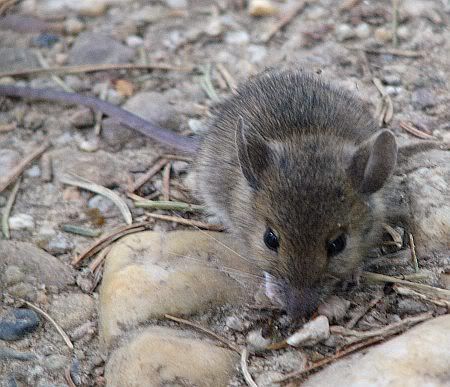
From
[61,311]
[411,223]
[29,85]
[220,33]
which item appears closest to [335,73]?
[220,33]

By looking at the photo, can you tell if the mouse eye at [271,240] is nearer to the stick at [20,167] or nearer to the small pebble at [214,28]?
the stick at [20,167]

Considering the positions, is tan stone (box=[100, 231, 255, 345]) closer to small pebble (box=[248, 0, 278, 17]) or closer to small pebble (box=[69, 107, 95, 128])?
small pebble (box=[69, 107, 95, 128])

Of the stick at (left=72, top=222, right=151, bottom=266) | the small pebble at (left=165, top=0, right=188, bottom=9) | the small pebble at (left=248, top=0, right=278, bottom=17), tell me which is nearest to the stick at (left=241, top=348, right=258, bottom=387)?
the stick at (left=72, top=222, right=151, bottom=266)

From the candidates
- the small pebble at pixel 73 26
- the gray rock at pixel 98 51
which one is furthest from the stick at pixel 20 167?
the small pebble at pixel 73 26

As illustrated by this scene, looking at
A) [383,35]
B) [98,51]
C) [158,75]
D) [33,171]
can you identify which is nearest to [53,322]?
[33,171]

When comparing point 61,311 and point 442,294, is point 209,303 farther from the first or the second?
point 442,294

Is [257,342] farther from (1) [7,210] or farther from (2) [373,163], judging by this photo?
(1) [7,210]
